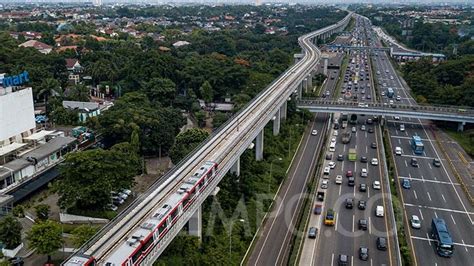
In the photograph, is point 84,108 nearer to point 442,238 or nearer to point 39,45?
point 442,238

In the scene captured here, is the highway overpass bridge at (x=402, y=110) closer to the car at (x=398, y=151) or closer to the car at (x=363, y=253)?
the car at (x=398, y=151)

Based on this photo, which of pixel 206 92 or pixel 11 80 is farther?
pixel 206 92

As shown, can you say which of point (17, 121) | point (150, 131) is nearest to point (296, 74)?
point (150, 131)

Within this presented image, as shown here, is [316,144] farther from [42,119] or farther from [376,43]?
[376,43]

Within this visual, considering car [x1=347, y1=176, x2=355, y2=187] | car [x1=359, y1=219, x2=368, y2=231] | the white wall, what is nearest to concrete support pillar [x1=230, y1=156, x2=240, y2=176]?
car [x1=347, y1=176, x2=355, y2=187]

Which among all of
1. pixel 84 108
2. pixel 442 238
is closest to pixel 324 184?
pixel 442 238

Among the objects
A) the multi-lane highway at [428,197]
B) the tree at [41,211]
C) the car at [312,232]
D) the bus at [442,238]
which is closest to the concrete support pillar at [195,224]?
the car at [312,232]

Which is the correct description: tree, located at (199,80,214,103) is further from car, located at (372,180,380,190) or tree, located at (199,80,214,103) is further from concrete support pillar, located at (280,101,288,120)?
car, located at (372,180,380,190)
